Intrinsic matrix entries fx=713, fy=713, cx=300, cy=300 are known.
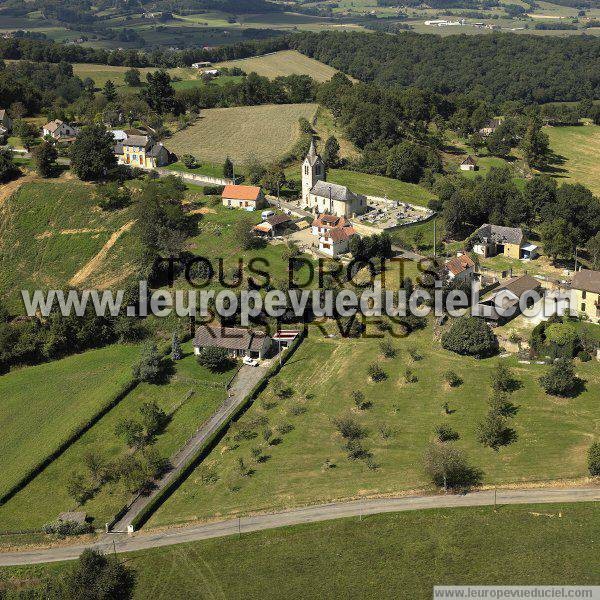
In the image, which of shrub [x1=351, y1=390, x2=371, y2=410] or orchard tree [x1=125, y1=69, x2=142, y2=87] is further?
orchard tree [x1=125, y1=69, x2=142, y2=87]

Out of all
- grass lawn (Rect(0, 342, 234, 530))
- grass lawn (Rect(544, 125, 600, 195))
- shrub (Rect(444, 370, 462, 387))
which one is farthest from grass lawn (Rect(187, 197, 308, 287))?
grass lawn (Rect(544, 125, 600, 195))

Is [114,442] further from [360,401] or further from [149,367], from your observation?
[360,401]

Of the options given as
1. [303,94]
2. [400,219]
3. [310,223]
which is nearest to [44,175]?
[310,223]

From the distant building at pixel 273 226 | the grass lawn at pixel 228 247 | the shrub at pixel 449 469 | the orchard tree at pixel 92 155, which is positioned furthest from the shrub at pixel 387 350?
the orchard tree at pixel 92 155

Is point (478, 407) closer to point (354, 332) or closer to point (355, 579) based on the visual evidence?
point (354, 332)

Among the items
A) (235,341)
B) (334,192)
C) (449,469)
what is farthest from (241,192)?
(449,469)

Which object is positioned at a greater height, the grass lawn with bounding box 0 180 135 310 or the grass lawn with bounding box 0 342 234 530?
the grass lawn with bounding box 0 180 135 310

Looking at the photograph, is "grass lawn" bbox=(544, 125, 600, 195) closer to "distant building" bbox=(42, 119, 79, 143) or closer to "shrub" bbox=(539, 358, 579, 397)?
"shrub" bbox=(539, 358, 579, 397)
